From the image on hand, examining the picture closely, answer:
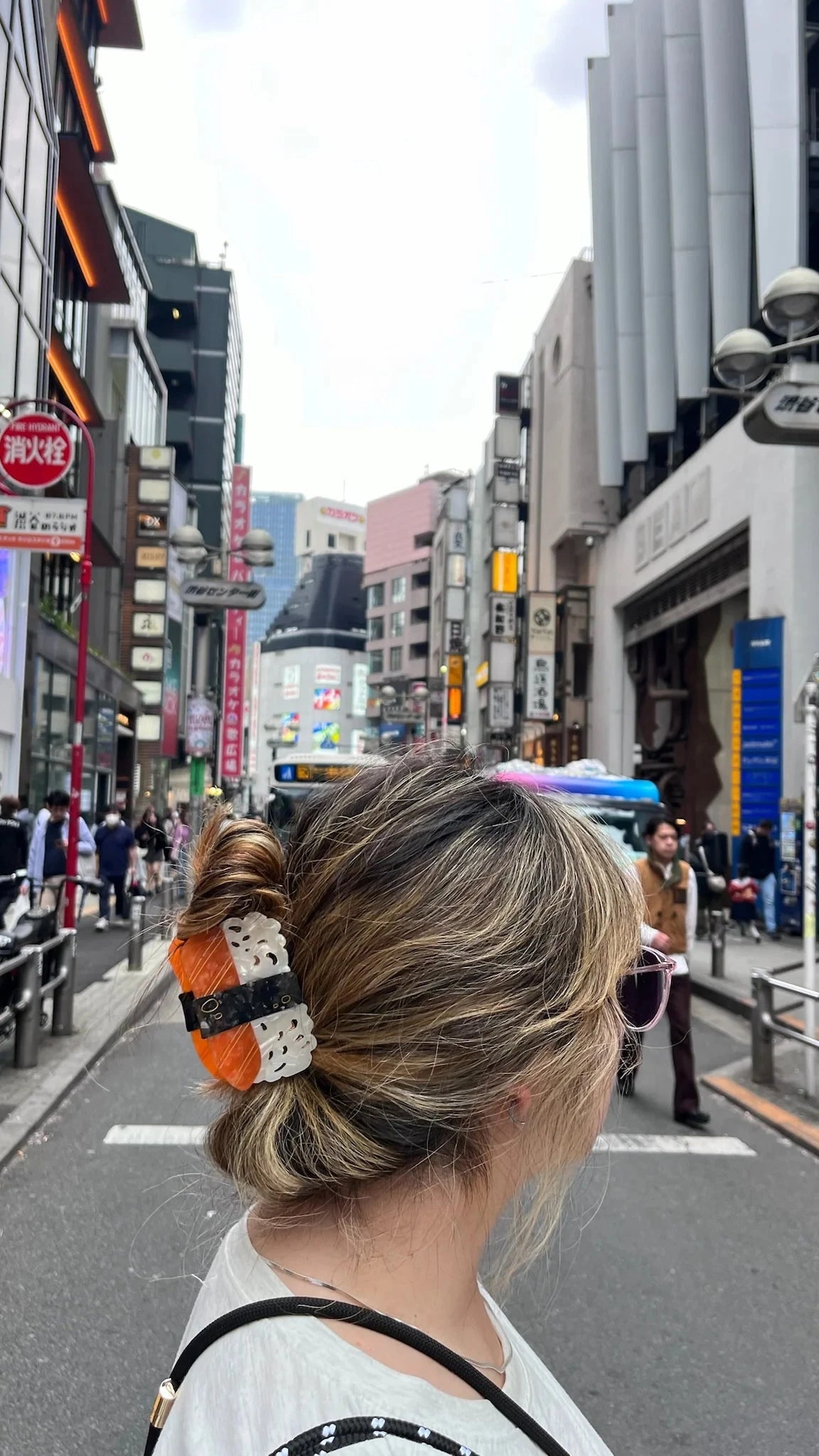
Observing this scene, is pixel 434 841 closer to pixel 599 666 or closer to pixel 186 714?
pixel 599 666

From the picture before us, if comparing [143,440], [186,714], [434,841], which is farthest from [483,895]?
[186,714]

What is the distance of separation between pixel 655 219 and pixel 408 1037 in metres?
26.0

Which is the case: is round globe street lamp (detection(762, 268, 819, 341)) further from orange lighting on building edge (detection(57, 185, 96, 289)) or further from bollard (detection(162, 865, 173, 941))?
orange lighting on building edge (detection(57, 185, 96, 289))

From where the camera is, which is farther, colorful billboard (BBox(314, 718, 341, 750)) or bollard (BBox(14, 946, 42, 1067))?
colorful billboard (BBox(314, 718, 341, 750))

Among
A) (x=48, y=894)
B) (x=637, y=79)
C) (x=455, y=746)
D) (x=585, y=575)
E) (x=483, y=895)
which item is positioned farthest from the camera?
(x=585, y=575)

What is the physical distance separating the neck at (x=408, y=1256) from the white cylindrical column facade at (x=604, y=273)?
2746 centimetres

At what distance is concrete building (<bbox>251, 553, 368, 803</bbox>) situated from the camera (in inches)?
4975

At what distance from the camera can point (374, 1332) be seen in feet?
2.61

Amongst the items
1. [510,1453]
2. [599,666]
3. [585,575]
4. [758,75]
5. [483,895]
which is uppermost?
[758,75]

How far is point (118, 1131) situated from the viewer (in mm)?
5535

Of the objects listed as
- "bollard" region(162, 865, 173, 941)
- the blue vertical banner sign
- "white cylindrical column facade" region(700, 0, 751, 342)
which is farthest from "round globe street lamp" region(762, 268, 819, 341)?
"white cylindrical column facade" region(700, 0, 751, 342)

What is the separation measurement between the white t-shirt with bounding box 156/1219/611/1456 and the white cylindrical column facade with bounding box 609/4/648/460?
86.7ft

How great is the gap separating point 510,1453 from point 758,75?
2079 cm

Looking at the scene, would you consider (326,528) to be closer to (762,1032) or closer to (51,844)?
(51,844)
